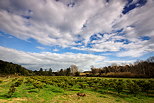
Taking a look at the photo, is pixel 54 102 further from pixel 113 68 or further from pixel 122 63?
pixel 122 63

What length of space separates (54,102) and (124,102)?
9052mm

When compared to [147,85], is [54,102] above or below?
below

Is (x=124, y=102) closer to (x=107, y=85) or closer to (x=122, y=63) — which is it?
(x=107, y=85)

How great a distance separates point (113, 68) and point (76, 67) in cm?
4355

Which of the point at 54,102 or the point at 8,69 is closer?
the point at 54,102

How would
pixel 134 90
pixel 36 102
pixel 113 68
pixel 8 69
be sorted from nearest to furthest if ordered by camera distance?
pixel 36 102, pixel 134 90, pixel 8 69, pixel 113 68

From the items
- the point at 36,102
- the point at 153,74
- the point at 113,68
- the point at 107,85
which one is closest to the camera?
the point at 36,102

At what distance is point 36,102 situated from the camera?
10.2 m

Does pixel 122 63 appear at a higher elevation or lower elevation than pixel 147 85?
higher

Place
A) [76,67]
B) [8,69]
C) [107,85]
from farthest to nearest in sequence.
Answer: [76,67]
[8,69]
[107,85]

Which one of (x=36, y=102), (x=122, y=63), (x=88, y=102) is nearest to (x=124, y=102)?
(x=88, y=102)

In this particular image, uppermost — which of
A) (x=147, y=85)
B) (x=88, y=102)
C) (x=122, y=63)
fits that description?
(x=122, y=63)

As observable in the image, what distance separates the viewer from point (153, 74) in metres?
45.3

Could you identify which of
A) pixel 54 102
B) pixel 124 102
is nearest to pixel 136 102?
pixel 124 102
